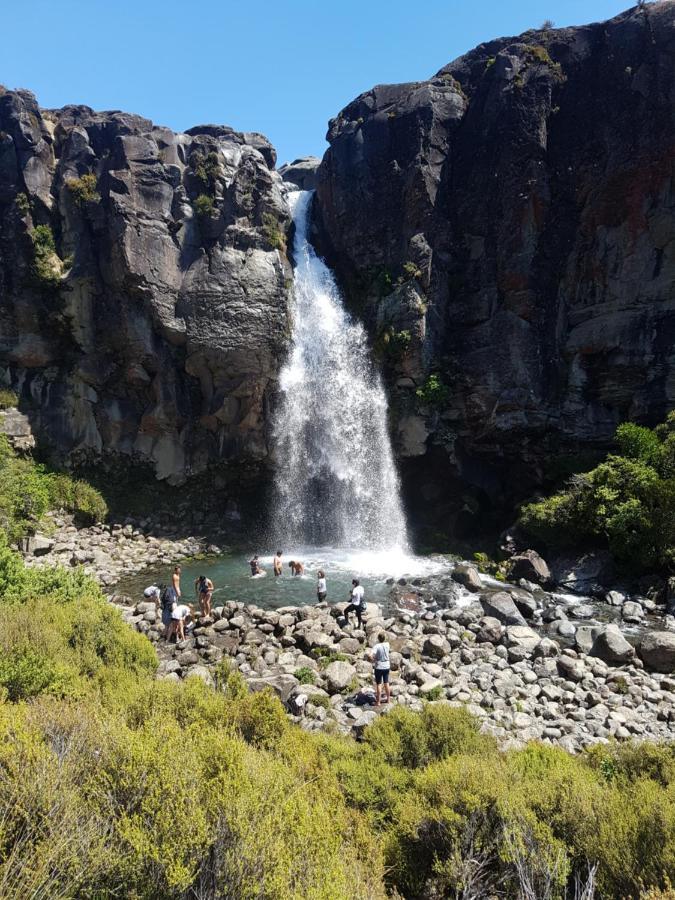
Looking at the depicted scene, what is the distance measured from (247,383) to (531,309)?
50.3ft

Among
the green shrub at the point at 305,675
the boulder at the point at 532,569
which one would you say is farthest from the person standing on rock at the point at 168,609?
the boulder at the point at 532,569

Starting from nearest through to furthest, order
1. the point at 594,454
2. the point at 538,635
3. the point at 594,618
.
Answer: the point at 538,635 < the point at 594,618 < the point at 594,454

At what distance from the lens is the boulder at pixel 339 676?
947cm

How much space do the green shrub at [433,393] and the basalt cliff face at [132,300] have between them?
7.90 m

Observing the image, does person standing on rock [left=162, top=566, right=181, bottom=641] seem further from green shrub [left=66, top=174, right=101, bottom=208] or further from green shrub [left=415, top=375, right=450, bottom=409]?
green shrub [left=66, top=174, right=101, bottom=208]

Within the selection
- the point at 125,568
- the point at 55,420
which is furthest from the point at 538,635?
Result: the point at 55,420

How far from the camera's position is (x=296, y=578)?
60.2 ft

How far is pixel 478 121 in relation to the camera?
87.5 feet

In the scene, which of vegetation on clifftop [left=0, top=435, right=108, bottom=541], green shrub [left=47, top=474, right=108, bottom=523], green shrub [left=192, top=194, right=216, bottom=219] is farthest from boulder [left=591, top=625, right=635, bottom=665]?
green shrub [left=192, top=194, right=216, bottom=219]

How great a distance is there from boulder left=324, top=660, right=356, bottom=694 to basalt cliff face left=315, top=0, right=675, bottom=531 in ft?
51.3

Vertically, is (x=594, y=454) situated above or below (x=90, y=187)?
below

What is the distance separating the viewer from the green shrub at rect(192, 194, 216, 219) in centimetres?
2591

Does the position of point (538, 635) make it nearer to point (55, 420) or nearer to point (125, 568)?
point (125, 568)

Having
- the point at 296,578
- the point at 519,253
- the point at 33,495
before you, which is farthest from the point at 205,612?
the point at 519,253
